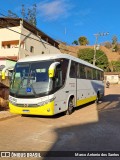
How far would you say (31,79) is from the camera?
36.2ft

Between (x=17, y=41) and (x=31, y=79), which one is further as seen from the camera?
(x=17, y=41)

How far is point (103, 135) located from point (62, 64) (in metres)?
4.95

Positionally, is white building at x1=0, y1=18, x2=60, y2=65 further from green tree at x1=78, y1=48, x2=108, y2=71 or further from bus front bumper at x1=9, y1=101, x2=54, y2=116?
green tree at x1=78, y1=48, x2=108, y2=71

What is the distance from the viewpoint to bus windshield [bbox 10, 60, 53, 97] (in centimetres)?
1075

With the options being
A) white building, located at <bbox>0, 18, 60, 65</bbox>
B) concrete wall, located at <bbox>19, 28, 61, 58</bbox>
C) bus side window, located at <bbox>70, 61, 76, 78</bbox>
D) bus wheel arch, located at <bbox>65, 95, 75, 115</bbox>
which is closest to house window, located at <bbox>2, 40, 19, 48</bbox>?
white building, located at <bbox>0, 18, 60, 65</bbox>

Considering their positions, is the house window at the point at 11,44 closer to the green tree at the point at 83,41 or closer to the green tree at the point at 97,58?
the green tree at the point at 97,58

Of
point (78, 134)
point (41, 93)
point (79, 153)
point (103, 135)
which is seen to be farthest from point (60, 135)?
point (41, 93)

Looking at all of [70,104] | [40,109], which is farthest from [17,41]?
[40,109]

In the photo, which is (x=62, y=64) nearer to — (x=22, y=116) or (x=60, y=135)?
(x=22, y=116)

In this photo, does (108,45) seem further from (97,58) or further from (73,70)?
(73,70)

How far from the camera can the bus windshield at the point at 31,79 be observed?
1075 cm

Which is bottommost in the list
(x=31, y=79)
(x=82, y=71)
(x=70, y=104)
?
(x=70, y=104)

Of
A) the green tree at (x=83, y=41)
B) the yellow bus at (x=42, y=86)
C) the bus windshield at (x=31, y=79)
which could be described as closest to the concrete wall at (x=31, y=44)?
the yellow bus at (x=42, y=86)

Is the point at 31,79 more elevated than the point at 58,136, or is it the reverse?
the point at 31,79
